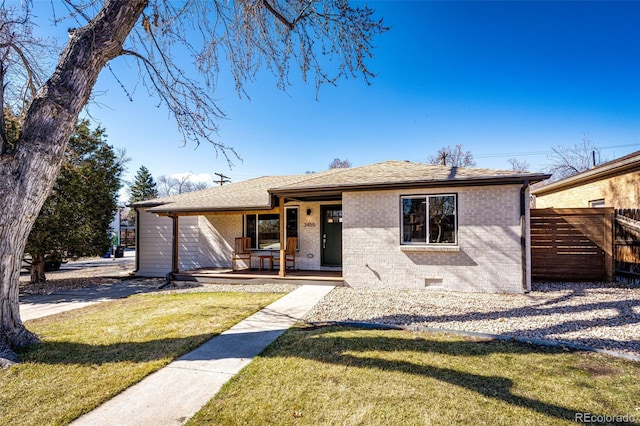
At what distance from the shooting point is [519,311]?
222 inches

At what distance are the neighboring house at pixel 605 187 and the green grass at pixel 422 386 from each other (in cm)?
877

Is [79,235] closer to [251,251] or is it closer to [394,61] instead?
[251,251]

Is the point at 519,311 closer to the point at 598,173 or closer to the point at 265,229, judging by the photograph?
the point at 265,229

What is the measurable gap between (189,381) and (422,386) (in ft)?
8.32

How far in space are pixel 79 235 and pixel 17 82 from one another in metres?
6.02

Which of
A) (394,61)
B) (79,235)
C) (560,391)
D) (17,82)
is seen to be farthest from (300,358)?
(79,235)

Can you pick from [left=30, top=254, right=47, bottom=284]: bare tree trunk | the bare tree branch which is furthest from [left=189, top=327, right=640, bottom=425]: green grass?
the bare tree branch

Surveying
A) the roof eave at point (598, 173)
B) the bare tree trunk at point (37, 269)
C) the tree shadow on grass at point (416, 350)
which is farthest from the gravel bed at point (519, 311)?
the bare tree trunk at point (37, 269)

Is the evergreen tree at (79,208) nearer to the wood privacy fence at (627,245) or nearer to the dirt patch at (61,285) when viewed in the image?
the dirt patch at (61,285)

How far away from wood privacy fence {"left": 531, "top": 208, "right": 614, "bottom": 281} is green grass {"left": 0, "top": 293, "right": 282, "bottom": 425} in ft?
25.3

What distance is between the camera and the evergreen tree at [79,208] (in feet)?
32.0

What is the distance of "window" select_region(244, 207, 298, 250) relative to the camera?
35.8 ft

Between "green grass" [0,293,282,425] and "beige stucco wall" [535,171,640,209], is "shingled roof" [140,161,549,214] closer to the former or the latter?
"green grass" [0,293,282,425]

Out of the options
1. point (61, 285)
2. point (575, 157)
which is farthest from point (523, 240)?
point (575, 157)
